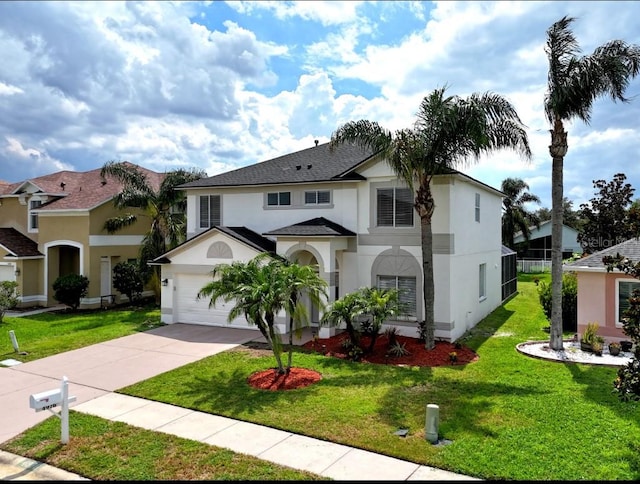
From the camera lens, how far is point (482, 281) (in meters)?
21.2

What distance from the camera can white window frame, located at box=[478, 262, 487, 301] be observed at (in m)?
20.5

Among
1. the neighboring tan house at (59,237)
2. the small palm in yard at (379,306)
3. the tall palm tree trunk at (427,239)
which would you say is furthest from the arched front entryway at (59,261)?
the tall palm tree trunk at (427,239)

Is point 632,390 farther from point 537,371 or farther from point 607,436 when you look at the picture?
point 537,371

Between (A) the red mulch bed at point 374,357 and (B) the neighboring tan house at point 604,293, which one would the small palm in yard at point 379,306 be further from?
(B) the neighboring tan house at point 604,293

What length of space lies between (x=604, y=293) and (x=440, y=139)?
26.3 ft

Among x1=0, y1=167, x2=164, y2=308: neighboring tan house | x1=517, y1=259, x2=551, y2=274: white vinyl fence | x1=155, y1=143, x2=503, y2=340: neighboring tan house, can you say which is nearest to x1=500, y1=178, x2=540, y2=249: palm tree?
x1=517, y1=259, x2=551, y2=274: white vinyl fence

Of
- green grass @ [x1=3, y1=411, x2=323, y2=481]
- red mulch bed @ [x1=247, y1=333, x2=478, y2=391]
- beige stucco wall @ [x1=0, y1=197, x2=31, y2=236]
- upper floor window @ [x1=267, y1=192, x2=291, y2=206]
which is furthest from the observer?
beige stucco wall @ [x1=0, y1=197, x2=31, y2=236]

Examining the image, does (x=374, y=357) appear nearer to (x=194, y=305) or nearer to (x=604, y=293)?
(x=604, y=293)

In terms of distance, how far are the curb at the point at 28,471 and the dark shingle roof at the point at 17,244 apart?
65.8 feet

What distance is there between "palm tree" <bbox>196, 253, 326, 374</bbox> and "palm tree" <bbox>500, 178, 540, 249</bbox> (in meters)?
35.3

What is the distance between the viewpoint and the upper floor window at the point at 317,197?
18.5m

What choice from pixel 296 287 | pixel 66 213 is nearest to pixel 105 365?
pixel 296 287

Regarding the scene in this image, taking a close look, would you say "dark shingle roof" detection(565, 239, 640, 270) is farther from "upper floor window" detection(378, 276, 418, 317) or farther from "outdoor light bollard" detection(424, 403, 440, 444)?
"outdoor light bollard" detection(424, 403, 440, 444)

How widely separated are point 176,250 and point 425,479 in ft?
49.9
